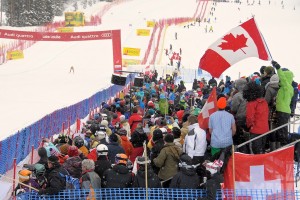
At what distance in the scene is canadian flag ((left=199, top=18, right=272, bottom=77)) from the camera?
9094 millimetres

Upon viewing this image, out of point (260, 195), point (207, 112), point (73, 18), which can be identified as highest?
point (73, 18)

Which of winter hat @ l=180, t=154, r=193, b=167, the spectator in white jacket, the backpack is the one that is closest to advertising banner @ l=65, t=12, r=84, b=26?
the spectator in white jacket

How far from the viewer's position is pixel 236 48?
30.8ft

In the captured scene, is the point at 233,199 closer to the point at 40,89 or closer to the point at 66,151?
the point at 66,151

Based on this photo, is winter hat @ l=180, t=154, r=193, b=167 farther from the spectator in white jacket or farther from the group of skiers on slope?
the spectator in white jacket

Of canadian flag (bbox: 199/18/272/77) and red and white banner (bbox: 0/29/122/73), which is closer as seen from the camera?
canadian flag (bbox: 199/18/272/77)

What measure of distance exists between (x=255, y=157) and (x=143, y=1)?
82.0 m

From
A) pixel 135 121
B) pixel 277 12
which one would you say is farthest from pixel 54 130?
pixel 277 12

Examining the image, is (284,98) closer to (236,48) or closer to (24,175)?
(236,48)

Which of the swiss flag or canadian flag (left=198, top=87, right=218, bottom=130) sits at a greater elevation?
canadian flag (left=198, top=87, right=218, bottom=130)

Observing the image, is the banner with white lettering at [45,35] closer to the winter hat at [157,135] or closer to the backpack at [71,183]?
the winter hat at [157,135]

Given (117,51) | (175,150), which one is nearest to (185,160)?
(175,150)

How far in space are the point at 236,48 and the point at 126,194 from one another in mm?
4084

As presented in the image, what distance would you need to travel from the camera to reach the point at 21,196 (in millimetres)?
6363
